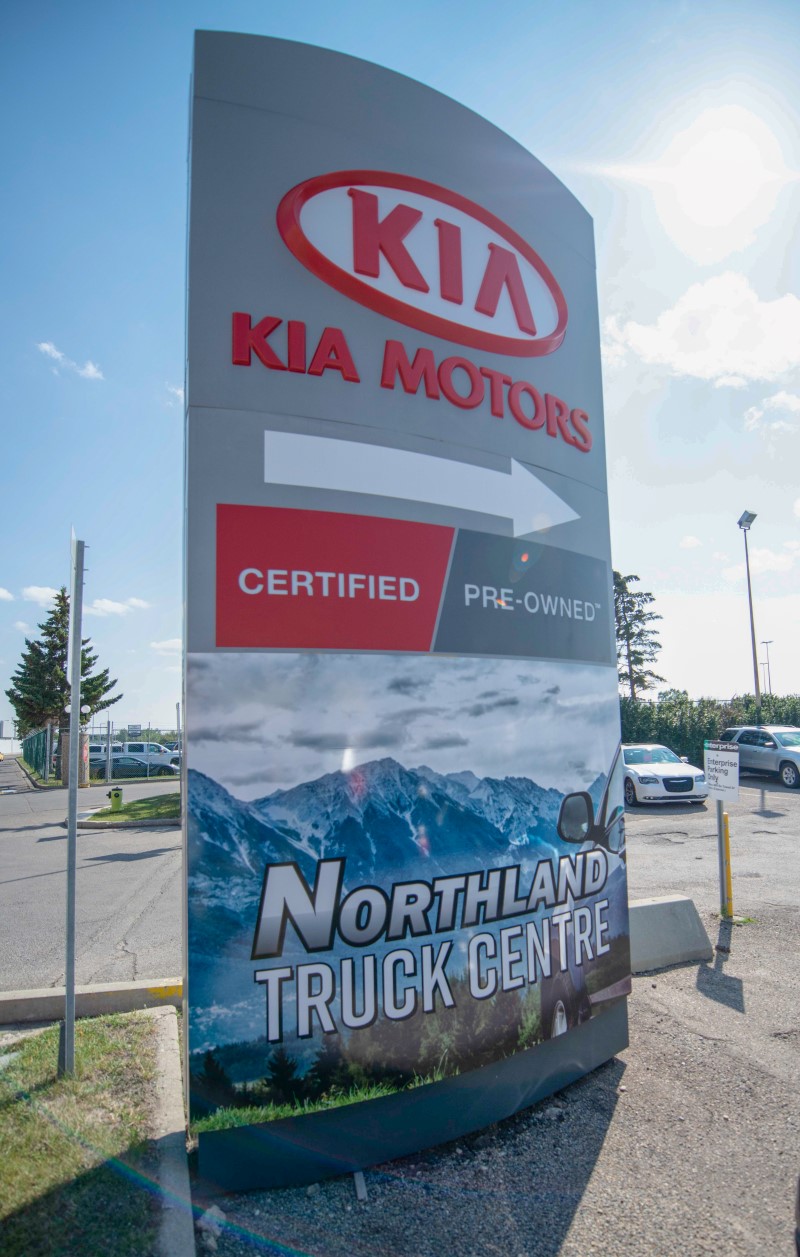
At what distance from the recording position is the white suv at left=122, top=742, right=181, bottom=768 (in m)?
39.2

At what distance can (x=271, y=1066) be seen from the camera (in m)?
3.37

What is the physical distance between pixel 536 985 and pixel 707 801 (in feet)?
52.1

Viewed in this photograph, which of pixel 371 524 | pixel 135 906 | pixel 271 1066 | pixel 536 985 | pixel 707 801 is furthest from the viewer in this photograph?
pixel 707 801

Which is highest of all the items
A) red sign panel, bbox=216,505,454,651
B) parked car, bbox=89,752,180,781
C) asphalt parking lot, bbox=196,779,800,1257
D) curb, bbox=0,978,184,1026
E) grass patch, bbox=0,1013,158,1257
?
red sign panel, bbox=216,505,454,651

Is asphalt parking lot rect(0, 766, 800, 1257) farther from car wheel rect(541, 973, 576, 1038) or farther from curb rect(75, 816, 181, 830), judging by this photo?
curb rect(75, 816, 181, 830)

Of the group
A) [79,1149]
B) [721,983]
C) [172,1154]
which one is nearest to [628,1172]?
[172,1154]

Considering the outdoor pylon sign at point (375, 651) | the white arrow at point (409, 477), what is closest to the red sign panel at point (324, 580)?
the outdoor pylon sign at point (375, 651)

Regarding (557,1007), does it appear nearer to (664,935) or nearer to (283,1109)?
(283,1109)

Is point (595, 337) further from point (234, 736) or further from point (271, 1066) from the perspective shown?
point (271, 1066)

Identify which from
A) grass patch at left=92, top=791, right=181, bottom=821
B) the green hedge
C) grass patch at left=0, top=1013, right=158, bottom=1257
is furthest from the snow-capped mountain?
the green hedge

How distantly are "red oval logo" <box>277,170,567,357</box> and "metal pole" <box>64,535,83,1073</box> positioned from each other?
2.33 meters

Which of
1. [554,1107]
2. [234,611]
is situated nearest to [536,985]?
[554,1107]

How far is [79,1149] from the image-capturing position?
11.2 ft

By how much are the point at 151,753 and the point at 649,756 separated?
30165 millimetres
